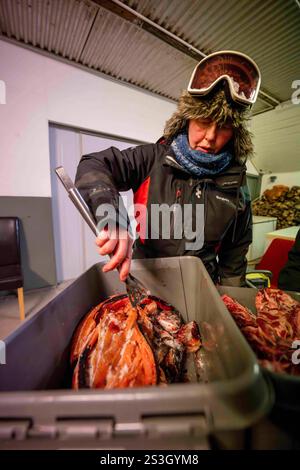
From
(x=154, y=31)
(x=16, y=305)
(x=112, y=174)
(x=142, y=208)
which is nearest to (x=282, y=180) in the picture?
(x=154, y=31)

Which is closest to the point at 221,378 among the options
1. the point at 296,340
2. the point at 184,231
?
the point at 296,340

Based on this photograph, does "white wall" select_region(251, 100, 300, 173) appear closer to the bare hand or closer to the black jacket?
the black jacket

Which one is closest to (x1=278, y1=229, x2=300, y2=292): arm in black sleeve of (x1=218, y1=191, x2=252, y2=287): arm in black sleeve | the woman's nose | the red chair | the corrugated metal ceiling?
(x1=218, y1=191, x2=252, y2=287): arm in black sleeve

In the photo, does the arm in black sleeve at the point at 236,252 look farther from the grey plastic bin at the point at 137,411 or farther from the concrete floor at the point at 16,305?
the concrete floor at the point at 16,305

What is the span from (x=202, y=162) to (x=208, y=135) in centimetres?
12

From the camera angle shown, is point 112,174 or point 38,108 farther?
point 38,108

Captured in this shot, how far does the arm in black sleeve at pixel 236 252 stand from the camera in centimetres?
96

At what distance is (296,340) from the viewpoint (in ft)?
1.47

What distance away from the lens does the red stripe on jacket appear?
2.93 ft

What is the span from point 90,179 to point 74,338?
0.47 m

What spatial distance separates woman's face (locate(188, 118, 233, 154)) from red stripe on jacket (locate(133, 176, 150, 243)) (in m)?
0.27

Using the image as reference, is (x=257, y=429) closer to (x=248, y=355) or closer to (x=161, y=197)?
(x=248, y=355)

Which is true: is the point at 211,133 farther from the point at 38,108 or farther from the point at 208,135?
the point at 38,108

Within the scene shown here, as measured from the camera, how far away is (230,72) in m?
0.88
